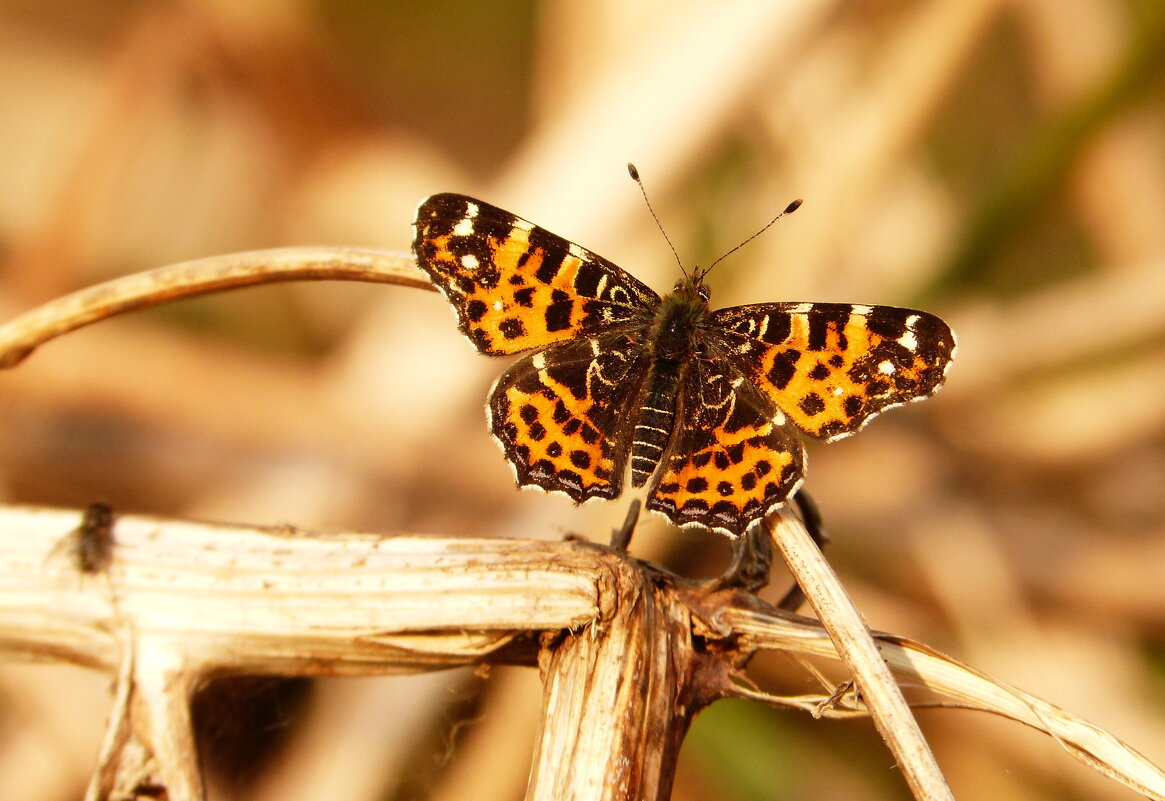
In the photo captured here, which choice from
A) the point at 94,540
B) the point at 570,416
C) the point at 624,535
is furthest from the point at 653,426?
the point at 94,540

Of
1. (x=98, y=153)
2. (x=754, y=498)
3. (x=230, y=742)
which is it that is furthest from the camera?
(x=98, y=153)

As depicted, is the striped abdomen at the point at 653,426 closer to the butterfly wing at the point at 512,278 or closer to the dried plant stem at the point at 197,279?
the butterfly wing at the point at 512,278

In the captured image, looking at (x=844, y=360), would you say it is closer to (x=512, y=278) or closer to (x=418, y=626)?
(x=512, y=278)

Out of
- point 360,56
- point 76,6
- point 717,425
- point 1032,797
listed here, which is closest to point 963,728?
point 1032,797

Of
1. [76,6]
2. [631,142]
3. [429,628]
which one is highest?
[76,6]

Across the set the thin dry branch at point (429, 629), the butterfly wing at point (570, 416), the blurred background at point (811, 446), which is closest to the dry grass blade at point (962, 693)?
the thin dry branch at point (429, 629)

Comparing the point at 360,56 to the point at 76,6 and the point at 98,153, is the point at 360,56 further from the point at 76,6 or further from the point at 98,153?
the point at 98,153
